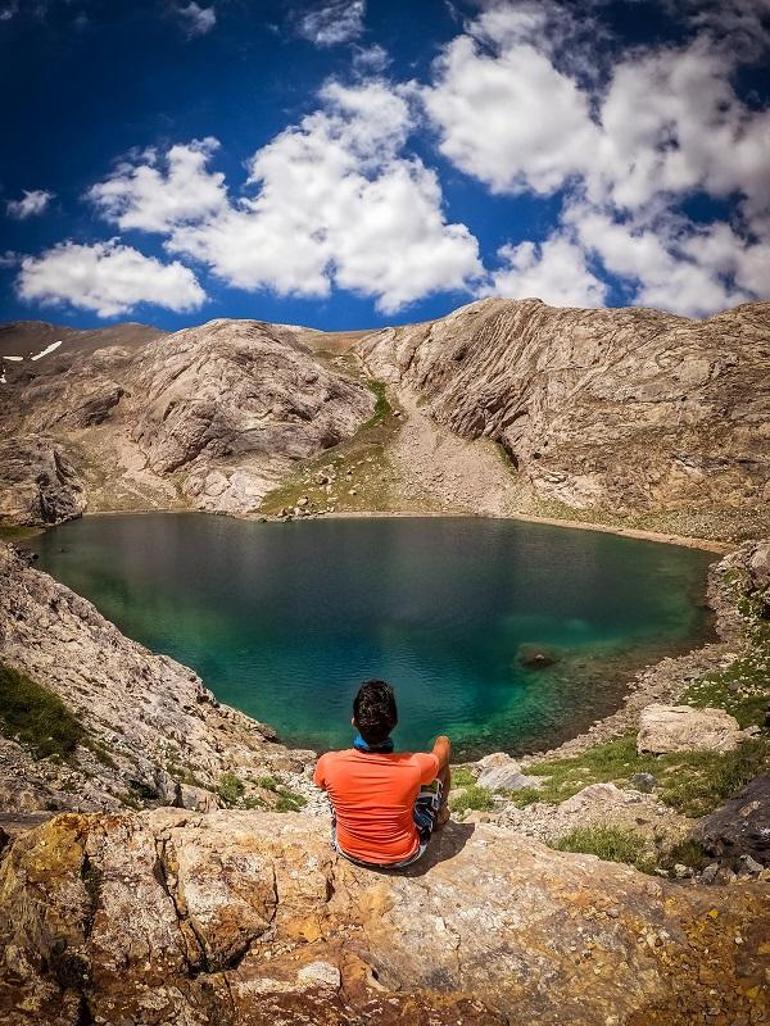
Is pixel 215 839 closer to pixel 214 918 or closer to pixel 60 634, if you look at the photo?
pixel 214 918

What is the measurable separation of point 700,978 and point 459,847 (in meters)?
3.16

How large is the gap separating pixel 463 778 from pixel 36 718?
661 inches

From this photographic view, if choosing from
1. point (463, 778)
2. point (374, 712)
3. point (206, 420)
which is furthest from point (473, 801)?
point (206, 420)

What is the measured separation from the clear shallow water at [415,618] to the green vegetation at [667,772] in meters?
6.23

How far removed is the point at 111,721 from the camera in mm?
20234

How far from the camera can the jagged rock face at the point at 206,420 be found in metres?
148

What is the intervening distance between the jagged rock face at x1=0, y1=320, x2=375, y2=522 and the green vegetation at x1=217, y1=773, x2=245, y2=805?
115 meters

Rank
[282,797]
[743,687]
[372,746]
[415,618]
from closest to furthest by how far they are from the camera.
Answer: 1. [372,746]
2. [282,797]
3. [743,687]
4. [415,618]

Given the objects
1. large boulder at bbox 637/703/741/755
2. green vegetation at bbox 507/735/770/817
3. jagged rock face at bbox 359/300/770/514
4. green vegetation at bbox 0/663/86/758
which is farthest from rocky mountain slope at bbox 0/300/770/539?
green vegetation at bbox 0/663/86/758

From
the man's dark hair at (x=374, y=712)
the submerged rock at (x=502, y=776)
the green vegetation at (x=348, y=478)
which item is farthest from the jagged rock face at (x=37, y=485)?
the man's dark hair at (x=374, y=712)

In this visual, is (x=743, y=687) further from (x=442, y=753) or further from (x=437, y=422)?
(x=437, y=422)

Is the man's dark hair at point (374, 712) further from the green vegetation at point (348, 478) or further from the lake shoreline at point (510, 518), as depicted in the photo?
the green vegetation at point (348, 478)

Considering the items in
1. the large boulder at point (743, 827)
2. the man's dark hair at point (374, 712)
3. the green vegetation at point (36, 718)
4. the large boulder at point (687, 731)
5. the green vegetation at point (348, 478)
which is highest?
the green vegetation at point (348, 478)

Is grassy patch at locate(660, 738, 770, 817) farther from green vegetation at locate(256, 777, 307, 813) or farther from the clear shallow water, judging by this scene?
the clear shallow water
